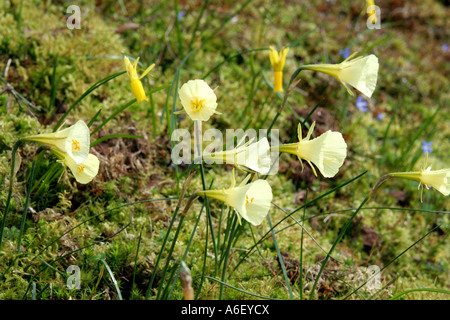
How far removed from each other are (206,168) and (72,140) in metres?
1.27

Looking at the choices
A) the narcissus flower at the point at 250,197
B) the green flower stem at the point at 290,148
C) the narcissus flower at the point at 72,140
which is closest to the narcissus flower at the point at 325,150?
the green flower stem at the point at 290,148

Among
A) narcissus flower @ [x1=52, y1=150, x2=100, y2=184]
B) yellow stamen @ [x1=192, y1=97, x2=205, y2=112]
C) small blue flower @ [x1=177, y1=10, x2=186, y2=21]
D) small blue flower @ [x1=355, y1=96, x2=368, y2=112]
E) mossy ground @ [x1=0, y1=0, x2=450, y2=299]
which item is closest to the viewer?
yellow stamen @ [x1=192, y1=97, x2=205, y2=112]

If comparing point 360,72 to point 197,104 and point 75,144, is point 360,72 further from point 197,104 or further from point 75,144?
point 75,144

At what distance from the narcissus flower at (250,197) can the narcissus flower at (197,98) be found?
25cm

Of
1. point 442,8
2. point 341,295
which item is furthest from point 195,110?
point 442,8

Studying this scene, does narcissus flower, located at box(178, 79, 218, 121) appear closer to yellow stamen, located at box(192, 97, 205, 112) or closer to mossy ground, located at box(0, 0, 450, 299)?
yellow stamen, located at box(192, 97, 205, 112)

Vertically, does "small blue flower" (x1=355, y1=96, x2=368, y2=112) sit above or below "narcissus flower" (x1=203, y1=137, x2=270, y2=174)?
above

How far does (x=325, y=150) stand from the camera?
1.41 metres

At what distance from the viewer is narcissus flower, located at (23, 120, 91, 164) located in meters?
1.37

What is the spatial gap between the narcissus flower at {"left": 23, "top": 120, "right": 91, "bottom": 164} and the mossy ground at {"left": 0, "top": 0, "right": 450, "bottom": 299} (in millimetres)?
277

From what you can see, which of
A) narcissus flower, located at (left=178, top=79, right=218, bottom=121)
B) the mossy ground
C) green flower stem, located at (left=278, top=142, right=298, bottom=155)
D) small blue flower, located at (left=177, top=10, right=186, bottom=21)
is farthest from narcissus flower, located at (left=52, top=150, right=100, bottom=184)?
small blue flower, located at (left=177, top=10, right=186, bottom=21)

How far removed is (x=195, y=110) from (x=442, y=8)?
4.66 m

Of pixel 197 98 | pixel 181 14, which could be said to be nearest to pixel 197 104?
pixel 197 98
